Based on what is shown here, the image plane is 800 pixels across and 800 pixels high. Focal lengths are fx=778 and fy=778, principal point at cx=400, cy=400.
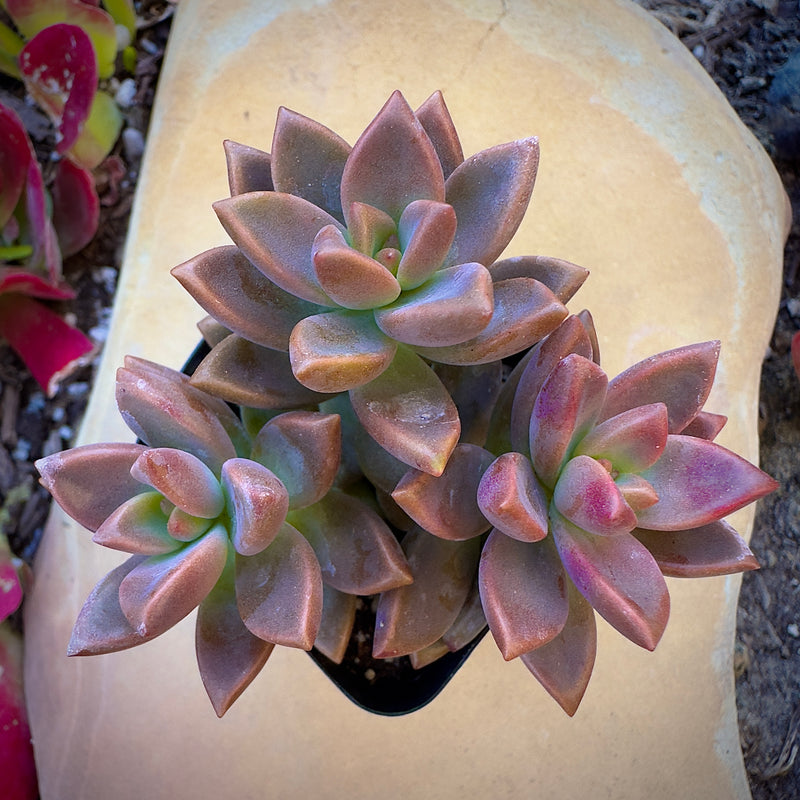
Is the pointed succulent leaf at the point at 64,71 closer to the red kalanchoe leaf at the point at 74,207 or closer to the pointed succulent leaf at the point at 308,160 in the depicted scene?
the red kalanchoe leaf at the point at 74,207

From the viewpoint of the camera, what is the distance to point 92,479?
46 centimetres

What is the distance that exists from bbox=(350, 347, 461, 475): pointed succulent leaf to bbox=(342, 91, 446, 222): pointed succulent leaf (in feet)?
0.29

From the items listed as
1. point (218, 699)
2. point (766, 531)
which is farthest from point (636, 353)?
point (218, 699)

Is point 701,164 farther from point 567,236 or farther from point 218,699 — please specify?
point 218,699

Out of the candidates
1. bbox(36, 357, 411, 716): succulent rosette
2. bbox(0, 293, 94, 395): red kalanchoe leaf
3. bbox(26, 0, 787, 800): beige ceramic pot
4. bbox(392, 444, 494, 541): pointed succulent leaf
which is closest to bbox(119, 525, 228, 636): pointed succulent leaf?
bbox(36, 357, 411, 716): succulent rosette

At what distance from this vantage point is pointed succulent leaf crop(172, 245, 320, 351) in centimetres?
45

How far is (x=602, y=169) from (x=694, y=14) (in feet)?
1.56

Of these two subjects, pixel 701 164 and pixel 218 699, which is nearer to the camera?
pixel 218 699

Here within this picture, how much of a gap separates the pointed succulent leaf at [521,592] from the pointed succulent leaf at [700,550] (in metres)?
0.06

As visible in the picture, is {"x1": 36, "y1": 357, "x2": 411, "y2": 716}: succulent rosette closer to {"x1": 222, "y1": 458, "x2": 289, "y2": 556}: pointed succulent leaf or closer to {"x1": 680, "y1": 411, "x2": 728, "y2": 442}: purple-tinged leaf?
{"x1": 222, "y1": 458, "x2": 289, "y2": 556}: pointed succulent leaf

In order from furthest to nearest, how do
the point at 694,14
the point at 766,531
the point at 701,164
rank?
1. the point at 694,14
2. the point at 766,531
3. the point at 701,164

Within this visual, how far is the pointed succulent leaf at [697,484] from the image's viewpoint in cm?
43

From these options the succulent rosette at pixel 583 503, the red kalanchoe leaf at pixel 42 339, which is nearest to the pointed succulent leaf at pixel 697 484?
the succulent rosette at pixel 583 503

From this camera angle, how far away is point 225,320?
0.45 metres
